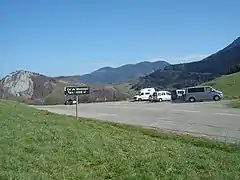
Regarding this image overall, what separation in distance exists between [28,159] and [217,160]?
14.2ft

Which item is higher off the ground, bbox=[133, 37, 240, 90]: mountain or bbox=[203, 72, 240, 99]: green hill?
Answer: bbox=[133, 37, 240, 90]: mountain

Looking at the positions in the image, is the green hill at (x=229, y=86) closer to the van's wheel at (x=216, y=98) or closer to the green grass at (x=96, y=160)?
the van's wheel at (x=216, y=98)

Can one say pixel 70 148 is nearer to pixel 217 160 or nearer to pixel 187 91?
pixel 217 160

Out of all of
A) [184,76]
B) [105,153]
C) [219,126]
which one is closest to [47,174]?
[105,153]

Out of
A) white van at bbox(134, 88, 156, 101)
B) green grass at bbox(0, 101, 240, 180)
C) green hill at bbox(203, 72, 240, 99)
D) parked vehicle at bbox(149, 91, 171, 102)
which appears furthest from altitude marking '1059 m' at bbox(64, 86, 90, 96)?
green hill at bbox(203, 72, 240, 99)

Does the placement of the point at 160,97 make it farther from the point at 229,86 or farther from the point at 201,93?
the point at 229,86

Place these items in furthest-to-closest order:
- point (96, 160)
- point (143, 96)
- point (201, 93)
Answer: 1. point (143, 96)
2. point (201, 93)
3. point (96, 160)

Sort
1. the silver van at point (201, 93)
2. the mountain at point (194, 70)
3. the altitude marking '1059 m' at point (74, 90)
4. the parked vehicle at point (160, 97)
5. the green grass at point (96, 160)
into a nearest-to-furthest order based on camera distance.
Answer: the green grass at point (96, 160), the altitude marking '1059 m' at point (74, 90), the silver van at point (201, 93), the parked vehicle at point (160, 97), the mountain at point (194, 70)

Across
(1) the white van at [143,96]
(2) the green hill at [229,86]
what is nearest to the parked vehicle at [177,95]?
(1) the white van at [143,96]

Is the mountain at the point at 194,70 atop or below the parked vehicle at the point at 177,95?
atop

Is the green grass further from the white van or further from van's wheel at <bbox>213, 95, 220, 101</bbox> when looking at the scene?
the white van

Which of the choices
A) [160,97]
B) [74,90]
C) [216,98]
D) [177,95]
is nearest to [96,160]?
[74,90]

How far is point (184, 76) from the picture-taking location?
15938 centimetres

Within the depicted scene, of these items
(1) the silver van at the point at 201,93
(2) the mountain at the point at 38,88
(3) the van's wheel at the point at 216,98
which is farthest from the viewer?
(2) the mountain at the point at 38,88
